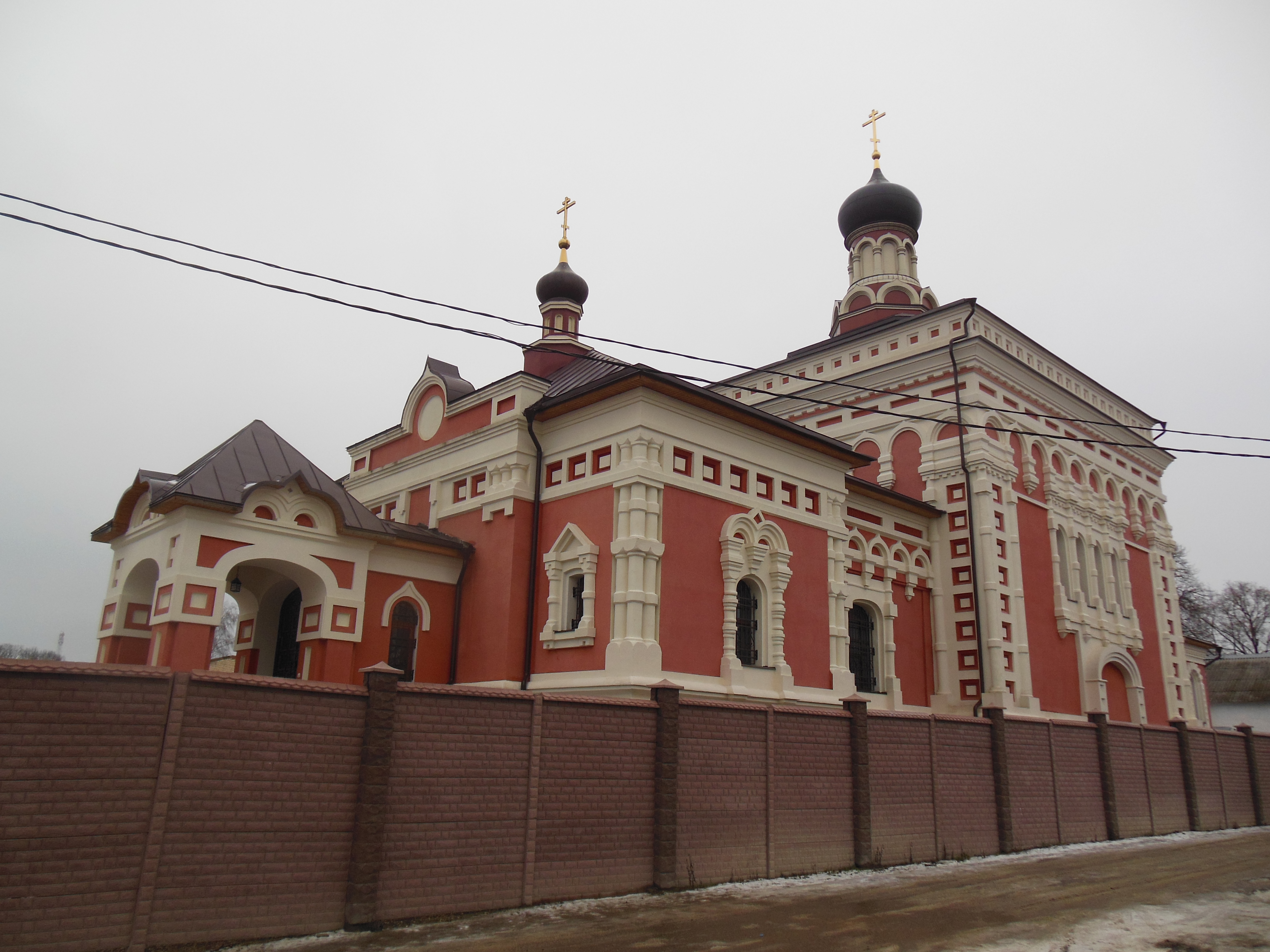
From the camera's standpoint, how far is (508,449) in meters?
16.4

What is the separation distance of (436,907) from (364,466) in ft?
44.3

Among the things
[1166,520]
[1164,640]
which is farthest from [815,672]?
[1166,520]

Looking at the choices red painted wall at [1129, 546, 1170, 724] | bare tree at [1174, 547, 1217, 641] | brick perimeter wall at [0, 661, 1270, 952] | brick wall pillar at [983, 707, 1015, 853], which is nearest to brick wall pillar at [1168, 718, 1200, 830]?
red painted wall at [1129, 546, 1170, 724]

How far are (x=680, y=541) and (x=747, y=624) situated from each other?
2.00 m

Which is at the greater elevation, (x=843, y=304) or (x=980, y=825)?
(x=843, y=304)

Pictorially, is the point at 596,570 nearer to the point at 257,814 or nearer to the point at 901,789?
the point at 901,789

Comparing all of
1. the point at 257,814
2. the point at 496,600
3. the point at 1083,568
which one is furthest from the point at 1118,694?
the point at 257,814

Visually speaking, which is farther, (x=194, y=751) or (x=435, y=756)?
(x=435, y=756)

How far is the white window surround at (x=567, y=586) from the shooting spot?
1427 cm

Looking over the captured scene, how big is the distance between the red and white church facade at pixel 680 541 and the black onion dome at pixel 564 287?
0.06 m

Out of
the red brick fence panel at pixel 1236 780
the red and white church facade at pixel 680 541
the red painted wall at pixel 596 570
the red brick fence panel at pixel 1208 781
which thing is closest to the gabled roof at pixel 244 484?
the red and white church facade at pixel 680 541

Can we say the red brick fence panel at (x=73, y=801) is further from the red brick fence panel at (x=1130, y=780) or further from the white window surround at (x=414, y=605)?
the red brick fence panel at (x=1130, y=780)

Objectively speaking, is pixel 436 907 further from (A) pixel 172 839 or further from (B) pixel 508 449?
(B) pixel 508 449

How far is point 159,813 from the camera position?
6.98 meters
